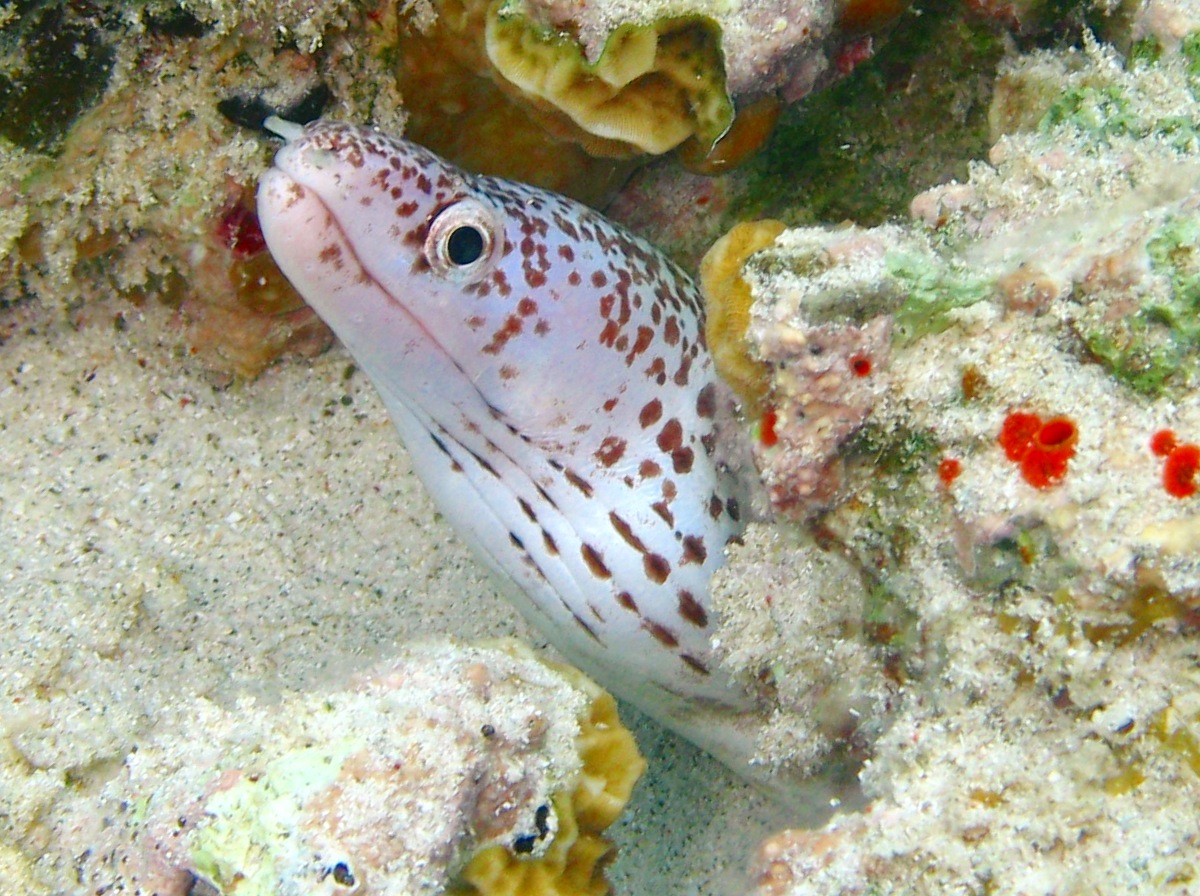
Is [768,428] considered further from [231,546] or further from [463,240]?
[231,546]

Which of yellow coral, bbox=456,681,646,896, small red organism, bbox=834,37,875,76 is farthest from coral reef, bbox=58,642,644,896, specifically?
small red organism, bbox=834,37,875,76

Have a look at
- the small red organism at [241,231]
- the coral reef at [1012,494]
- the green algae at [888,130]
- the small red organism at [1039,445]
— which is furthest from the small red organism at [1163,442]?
the small red organism at [241,231]

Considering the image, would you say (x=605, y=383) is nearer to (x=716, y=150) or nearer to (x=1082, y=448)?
(x=716, y=150)


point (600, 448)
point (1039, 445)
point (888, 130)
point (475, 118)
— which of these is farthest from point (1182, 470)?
point (475, 118)

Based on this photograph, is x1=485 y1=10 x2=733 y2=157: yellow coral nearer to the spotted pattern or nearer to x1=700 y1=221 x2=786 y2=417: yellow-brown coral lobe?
the spotted pattern

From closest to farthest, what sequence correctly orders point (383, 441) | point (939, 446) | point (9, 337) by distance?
1. point (939, 446)
2. point (9, 337)
3. point (383, 441)

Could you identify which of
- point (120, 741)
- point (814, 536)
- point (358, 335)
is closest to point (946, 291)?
point (814, 536)
